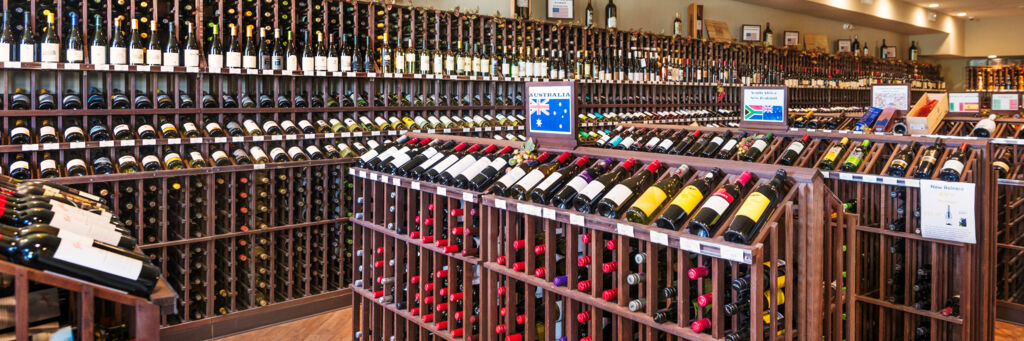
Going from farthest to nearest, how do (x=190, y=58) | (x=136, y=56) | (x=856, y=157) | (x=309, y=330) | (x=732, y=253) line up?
(x=309, y=330) < (x=190, y=58) < (x=136, y=56) < (x=856, y=157) < (x=732, y=253)

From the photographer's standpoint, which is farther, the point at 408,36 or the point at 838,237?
the point at 408,36

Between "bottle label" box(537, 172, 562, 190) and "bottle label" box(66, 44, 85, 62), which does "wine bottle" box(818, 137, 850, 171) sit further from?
"bottle label" box(66, 44, 85, 62)

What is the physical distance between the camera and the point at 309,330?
4219mm

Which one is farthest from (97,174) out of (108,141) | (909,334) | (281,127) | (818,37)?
(818,37)

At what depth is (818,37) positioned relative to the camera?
10.9 meters

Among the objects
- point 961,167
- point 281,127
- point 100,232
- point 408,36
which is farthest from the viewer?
point 408,36

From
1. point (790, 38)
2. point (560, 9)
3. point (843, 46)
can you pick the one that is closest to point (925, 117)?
point (560, 9)

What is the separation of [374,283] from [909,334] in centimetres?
264

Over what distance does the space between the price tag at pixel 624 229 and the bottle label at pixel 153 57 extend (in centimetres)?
312

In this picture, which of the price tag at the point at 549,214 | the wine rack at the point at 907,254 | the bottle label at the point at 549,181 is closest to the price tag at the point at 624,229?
the price tag at the point at 549,214

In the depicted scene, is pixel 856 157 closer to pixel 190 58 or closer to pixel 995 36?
pixel 190 58

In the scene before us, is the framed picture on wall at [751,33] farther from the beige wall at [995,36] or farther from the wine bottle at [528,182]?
the wine bottle at [528,182]

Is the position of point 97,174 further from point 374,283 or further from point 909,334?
point 909,334

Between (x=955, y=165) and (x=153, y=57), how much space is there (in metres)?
4.21
